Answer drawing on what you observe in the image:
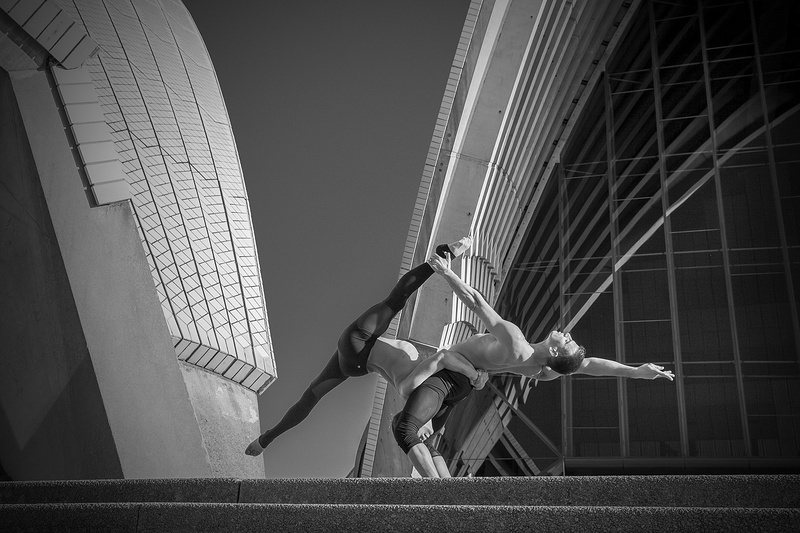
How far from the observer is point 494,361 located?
6.09m

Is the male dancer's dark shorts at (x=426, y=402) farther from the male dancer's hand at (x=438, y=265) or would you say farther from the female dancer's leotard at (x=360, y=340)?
the male dancer's hand at (x=438, y=265)

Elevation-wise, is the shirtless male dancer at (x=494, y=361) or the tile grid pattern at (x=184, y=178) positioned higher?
the tile grid pattern at (x=184, y=178)

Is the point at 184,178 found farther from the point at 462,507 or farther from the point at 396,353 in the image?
the point at 462,507

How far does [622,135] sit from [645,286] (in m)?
3.44

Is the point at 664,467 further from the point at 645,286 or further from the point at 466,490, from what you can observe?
the point at 466,490

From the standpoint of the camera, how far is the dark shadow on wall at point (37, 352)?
729 cm

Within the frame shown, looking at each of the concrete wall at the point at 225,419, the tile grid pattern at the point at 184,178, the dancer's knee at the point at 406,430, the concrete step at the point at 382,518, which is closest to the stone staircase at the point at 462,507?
the concrete step at the point at 382,518

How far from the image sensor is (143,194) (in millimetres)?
15328

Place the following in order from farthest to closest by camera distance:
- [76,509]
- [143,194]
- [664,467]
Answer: [143,194] < [664,467] < [76,509]

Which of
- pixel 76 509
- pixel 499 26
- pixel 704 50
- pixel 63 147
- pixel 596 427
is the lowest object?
pixel 76 509

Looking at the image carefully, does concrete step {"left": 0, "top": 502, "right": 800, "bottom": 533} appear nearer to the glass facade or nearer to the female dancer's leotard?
the female dancer's leotard

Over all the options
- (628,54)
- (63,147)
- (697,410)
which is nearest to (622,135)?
(628,54)

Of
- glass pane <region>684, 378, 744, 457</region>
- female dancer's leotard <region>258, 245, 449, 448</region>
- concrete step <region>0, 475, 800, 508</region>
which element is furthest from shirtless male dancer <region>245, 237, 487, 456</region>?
glass pane <region>684, 378, 744, 457</region>

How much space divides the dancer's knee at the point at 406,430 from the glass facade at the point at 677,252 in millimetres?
8373
